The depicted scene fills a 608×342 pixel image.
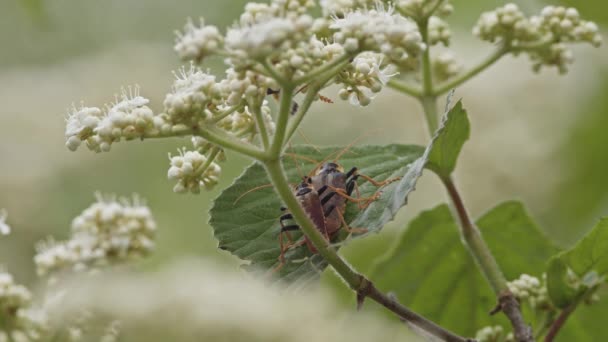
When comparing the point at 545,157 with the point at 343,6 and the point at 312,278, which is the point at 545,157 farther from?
the point at 312,278

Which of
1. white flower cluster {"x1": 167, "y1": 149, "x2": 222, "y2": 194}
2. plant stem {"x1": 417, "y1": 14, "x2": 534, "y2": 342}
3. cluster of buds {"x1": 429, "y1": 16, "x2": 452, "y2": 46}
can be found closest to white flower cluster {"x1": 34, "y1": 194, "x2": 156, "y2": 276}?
white flower cluster {"x1": 167, "y1": 149, "x2": 222, "y2": 194}

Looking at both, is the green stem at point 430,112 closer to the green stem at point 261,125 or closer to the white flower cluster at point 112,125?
the green stem at point 261,125

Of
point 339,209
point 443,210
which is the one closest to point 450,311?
point 443,210

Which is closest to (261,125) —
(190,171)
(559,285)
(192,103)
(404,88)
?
(192,103)

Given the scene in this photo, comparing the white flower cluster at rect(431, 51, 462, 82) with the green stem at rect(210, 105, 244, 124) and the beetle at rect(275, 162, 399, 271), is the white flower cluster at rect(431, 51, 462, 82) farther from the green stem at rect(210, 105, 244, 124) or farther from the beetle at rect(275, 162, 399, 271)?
the green stem at rect(210, 105, 244, 124)

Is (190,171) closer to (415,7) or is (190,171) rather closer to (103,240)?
(103,240)

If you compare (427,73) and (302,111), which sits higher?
(427,73)
